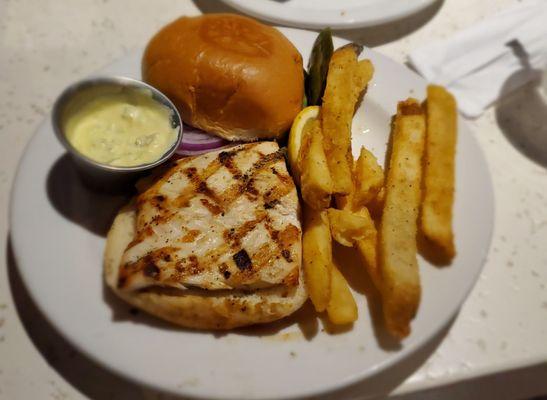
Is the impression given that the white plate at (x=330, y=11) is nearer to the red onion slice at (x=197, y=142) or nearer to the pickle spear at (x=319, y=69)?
the pickle spear at (x=319, y=69)

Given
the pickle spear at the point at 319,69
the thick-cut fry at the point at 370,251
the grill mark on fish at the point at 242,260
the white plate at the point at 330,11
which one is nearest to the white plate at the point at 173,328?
the thick-cut fry at the point at 370,251

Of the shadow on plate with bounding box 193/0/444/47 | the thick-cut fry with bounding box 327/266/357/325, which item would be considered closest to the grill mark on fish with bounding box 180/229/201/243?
the thick-cut fry with bounding box 327/266/357/325

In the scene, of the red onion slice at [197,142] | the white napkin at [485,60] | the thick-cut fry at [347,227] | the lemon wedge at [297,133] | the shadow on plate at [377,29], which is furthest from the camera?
the shadow on plate at [377,29]

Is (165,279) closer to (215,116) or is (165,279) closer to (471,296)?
(215,116)

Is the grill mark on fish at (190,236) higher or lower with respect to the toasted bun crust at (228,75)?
lower

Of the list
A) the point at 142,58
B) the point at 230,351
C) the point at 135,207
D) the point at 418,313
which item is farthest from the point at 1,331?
the point at 418,313

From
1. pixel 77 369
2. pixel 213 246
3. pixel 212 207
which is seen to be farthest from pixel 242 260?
pixel 77 369

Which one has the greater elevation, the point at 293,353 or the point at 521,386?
the point at 293,353
